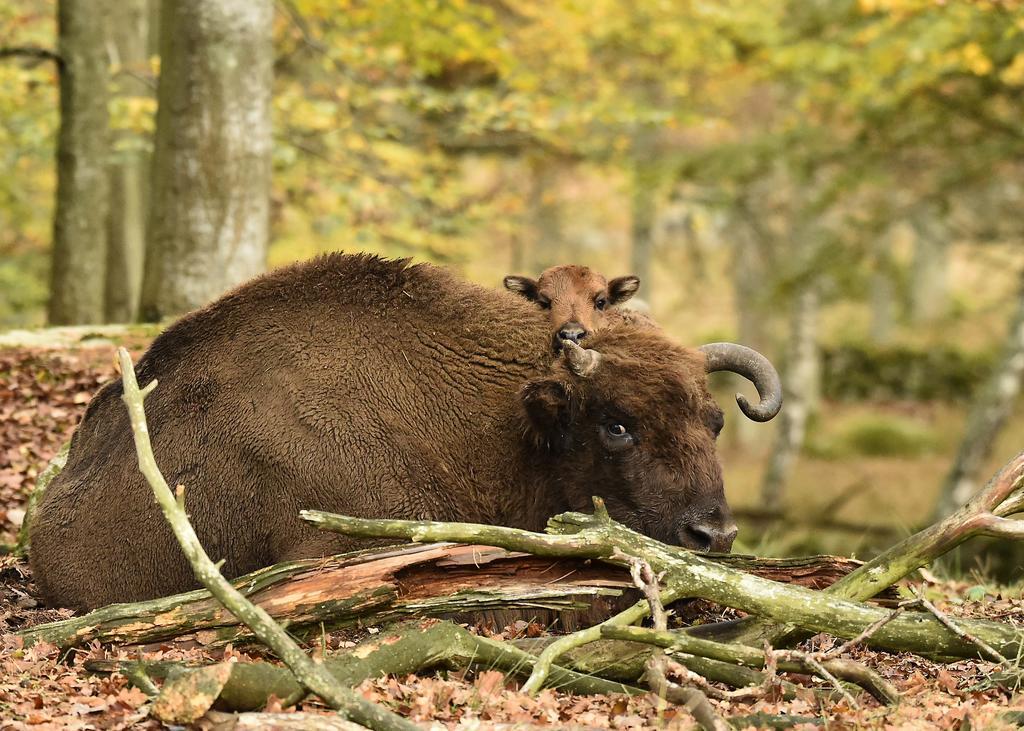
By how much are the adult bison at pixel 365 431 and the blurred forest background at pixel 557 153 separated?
11.0 ft

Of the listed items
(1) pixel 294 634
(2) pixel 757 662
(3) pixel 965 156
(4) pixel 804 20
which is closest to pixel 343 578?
(1) pixel 294 634

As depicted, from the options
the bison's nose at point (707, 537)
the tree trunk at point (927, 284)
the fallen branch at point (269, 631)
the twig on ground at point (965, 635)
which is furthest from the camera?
the tree trunk at point (927, 284)

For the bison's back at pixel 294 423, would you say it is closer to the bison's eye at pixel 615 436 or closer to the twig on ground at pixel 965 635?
the bison's eye at pixel 615 436

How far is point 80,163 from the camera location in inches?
455

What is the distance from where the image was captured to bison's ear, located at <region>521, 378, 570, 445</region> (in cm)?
606

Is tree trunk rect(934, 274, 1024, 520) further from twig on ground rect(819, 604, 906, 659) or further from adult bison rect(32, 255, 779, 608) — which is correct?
twig on ground rect(819, 604, 906, 659)

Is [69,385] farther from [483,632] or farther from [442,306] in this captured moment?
[483,632]

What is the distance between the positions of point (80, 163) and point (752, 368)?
25.5 ft

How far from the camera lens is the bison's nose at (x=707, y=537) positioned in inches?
225

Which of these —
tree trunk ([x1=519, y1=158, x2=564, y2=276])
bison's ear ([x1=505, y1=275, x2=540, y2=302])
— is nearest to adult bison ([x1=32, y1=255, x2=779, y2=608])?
bison's ear ([x1=505, y1=275, x2=540, y2=302])

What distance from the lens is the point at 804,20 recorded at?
57.3 feet

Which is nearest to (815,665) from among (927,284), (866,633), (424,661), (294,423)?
(866,633)

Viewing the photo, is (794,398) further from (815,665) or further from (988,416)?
(815,665)

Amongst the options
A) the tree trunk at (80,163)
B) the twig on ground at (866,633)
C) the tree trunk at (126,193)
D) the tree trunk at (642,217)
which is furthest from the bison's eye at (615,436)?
the tree trunk at (642,217)
